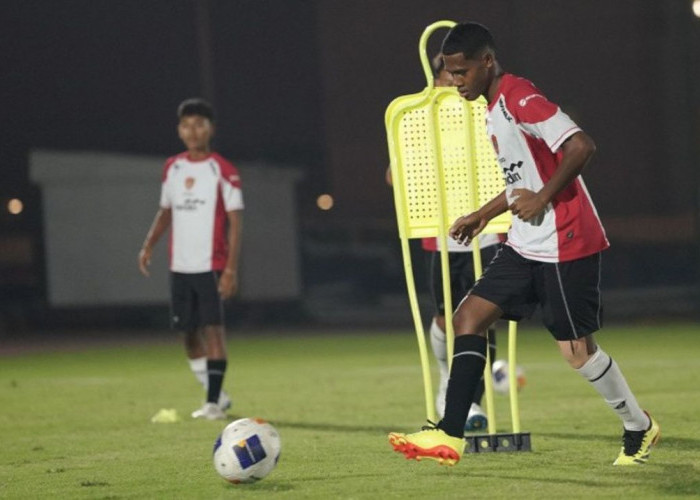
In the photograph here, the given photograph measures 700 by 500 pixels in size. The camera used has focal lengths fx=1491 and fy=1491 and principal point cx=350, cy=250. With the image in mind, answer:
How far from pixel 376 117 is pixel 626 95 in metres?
3.98

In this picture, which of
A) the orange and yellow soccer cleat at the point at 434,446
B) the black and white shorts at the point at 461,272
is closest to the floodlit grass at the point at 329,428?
the orange and yellow soccer cleat at the point at 434,446

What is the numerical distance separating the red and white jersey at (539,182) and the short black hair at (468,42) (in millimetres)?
186

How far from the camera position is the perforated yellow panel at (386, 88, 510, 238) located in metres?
7.15

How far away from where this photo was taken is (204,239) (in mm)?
10047

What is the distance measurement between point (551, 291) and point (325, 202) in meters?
18.0

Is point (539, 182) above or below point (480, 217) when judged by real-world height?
above

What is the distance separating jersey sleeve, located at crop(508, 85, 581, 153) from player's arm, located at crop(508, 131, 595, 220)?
1.6 inches

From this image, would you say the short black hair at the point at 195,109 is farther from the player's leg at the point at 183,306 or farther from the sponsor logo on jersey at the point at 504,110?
the sponsor logo on jersey at the point at 504,110

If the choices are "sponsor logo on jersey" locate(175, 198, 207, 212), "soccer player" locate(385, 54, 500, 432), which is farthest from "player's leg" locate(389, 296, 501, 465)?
"sponsor logo on jersey" locate(175, 198, 207, 212)

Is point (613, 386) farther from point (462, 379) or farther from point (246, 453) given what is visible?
point (246, 453)

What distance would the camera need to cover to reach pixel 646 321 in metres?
21.2

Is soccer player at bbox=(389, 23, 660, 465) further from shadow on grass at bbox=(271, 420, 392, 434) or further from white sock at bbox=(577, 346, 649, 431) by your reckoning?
shadow on grass at bbox=(271, 420, 392, 434)

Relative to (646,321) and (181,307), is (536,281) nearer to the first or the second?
(181,307)

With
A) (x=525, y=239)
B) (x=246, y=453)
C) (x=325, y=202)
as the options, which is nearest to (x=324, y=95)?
(x=325, y=202)
